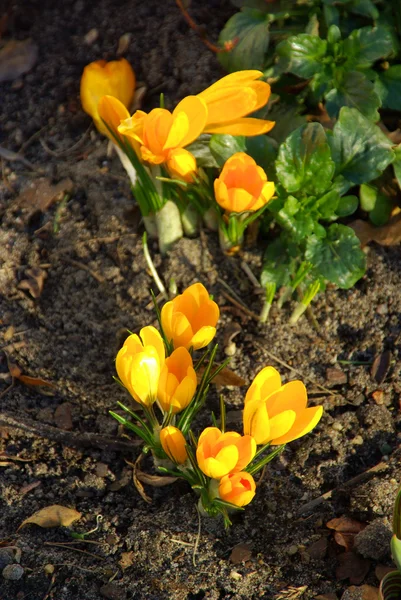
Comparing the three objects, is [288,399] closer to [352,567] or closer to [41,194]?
[352,567]

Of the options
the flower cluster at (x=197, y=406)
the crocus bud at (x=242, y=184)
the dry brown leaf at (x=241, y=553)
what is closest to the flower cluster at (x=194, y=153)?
the crocus bud at (x=242, y=184)

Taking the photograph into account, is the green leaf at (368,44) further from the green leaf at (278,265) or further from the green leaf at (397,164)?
the green leaf at (278,265)

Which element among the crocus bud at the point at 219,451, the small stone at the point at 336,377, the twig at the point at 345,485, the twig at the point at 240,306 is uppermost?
the crocus bud at the point at 219,451

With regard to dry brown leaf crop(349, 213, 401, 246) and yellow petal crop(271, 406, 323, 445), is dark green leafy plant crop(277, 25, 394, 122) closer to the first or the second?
dry brown leaf crop(349, 213, 401, 246)

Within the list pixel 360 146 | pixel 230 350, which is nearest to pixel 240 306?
pixel 230 350

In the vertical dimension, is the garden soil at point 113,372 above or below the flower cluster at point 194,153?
below

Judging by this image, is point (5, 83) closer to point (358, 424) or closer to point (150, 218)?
point (150, 218)
